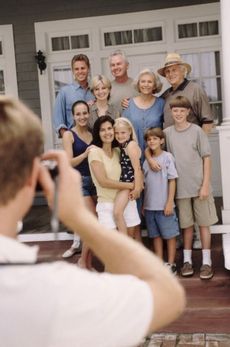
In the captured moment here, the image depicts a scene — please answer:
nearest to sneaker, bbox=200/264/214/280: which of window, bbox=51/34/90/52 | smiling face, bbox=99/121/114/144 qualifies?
smiling face, bbox=99/121/114/144

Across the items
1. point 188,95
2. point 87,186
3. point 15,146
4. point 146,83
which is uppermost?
point 146,83

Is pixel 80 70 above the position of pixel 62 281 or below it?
above

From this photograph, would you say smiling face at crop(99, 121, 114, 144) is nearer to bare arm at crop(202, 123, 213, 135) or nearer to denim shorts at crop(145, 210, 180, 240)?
denim shorts at crop(145, 210, 180, 240)

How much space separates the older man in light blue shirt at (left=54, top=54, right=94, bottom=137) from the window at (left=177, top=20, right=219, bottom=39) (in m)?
2.61

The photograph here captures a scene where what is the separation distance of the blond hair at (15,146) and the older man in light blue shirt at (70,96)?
12.0ft

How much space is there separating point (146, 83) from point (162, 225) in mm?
1227

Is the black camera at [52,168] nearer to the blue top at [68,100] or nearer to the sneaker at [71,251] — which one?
the blue top at [68,100]

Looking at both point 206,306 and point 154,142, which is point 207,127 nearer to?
point 154,142

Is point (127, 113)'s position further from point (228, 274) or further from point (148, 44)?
point (148, 44)

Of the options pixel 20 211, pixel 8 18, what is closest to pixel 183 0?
pixel 8 18

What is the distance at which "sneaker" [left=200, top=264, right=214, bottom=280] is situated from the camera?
13.3ft

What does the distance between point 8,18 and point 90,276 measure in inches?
264

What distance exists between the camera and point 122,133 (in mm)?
4027

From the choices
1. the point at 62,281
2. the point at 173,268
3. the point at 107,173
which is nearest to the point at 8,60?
the point at 107,173
